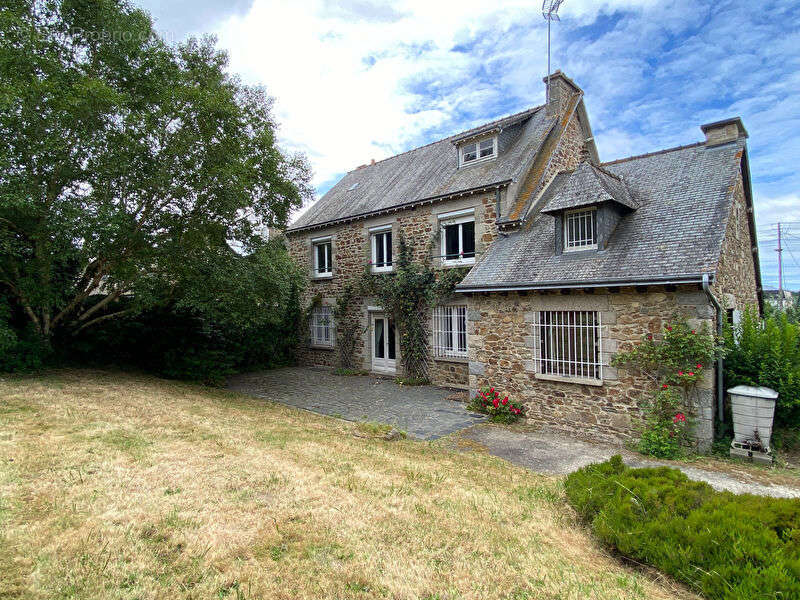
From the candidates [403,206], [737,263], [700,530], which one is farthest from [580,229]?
[700,530]

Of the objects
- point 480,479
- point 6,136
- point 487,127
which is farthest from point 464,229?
point 6,136

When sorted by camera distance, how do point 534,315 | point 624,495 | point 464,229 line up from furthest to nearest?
point 464,229
point 534,315
point 624,495

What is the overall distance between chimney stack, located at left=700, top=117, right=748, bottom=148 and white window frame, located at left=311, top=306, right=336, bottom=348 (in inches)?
506

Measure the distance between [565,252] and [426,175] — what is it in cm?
740

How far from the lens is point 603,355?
27.0 ft

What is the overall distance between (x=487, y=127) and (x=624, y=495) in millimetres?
12128

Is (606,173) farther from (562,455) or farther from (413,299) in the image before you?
(413,299)

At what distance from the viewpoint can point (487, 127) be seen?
545 inches

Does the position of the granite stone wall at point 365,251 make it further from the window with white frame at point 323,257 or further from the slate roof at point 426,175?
the slate roof at point 426,175

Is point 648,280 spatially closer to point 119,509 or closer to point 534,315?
point 534,315

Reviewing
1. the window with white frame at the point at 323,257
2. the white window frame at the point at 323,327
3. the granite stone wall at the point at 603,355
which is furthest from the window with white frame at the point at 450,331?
the window with white frame at the point at 323,257

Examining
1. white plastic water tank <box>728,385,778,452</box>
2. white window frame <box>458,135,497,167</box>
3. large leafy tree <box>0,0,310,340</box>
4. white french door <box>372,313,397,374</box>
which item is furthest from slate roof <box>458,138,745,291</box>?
large leafy tree <box>0,0,310,340</box>

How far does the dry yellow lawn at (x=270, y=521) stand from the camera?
3.10 m

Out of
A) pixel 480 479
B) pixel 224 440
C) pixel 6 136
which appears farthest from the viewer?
pixel 6 136
